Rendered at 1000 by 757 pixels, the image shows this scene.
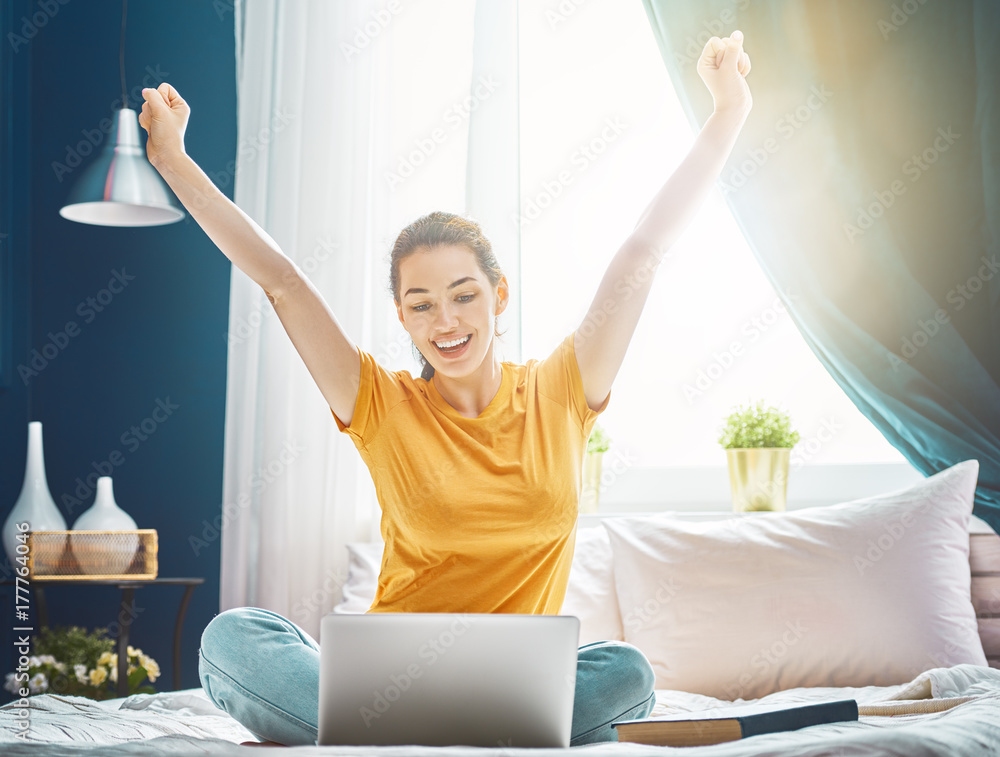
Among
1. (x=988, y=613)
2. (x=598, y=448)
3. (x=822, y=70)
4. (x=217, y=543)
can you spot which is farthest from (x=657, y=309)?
(x=217, y=543)

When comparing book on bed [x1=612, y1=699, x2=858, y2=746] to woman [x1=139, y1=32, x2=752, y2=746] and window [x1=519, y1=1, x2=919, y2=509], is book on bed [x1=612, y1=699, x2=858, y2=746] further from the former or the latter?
window [x1=519, y1=1, x2=919, y2=509]

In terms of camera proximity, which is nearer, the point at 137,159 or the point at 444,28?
the point at 137,159

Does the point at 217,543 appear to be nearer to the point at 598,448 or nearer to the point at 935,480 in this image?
the point at 598,448

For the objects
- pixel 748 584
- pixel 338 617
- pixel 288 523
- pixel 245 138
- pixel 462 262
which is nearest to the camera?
pixel 338 617

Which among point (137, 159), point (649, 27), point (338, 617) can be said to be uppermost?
point (649, 27)

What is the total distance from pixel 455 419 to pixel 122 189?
4.99 feet

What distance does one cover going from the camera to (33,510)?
2.59m

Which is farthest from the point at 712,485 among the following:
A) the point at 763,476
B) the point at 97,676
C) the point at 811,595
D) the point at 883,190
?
the point at 97,676

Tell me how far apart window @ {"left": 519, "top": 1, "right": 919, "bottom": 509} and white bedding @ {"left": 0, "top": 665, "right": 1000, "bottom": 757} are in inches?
36.0

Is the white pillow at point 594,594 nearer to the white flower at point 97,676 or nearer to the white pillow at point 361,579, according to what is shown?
the white pillow at point 361,579

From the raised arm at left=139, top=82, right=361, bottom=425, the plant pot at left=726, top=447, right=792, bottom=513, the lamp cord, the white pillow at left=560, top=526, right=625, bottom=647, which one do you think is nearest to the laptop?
the raised arm at left=139, top=82, right=361, bottom=425

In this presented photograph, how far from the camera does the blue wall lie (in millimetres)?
3018

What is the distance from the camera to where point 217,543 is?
300 centimetres

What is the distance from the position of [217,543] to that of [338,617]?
85.7 inches
